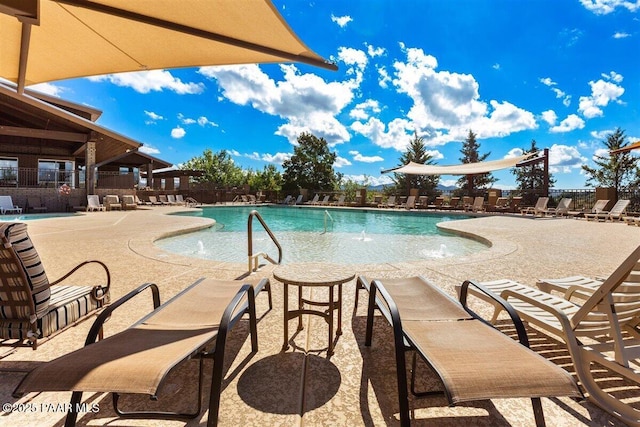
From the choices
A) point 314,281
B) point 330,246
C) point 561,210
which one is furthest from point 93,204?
point 561,210

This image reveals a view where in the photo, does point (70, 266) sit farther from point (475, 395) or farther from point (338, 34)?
point (338, 34)

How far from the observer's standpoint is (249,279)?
12.2 feet

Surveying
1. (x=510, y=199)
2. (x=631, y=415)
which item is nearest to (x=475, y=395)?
(x=631, y=415)

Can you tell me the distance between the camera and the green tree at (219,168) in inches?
1753

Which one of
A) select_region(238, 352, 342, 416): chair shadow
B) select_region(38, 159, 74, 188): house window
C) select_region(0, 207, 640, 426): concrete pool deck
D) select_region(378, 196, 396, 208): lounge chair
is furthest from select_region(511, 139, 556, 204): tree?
select_region(38, 159, 74, 188): house window

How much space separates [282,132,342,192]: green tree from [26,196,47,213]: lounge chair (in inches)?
716

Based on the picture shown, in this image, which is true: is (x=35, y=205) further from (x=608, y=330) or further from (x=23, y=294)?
(x=608, y=330)

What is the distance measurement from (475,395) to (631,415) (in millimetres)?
1066

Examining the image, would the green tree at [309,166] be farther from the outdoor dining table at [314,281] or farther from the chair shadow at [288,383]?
the chair shadow at [288,383]

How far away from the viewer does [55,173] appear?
15898 mm

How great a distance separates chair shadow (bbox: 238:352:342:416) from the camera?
156 cm

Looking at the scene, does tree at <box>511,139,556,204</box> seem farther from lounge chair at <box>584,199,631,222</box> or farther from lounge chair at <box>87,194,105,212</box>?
lounge chair at <box>87,194,105,212</box>

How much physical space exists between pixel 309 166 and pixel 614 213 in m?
22.4

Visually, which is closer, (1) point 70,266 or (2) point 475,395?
(2) point 475,395
